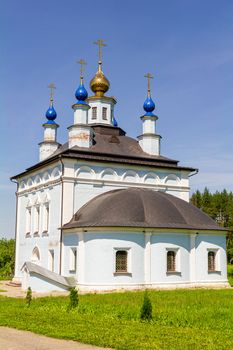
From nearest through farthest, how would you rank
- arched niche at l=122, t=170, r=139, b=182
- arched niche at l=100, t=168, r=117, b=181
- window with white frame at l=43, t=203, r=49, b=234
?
arched niche at l=100, t=168, r=117, b=181 < arched niche at l=122, t=170, r=139, b=182 < window with white frame at l=43, t=203, r=49, b=234

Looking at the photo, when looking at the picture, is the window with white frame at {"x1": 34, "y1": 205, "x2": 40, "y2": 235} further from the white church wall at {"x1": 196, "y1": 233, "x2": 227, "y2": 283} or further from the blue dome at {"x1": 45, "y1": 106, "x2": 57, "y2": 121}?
the white church wall at {"x1": 196, "y1": 233, "x2": 227, "y2": 283}

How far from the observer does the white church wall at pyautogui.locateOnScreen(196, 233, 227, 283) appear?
2086cm

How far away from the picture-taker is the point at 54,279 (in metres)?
19.6

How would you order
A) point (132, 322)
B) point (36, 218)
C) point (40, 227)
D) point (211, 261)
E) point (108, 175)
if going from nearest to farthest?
point (132, 322)
point (211, 261)
point (108, 175)
point (40, 227)
point (36, 218)

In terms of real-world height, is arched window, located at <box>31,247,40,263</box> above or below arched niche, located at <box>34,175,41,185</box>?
below

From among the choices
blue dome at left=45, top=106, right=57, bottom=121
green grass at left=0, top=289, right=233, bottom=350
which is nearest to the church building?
blue dome at left=45, top=106, right=57, bottom=121

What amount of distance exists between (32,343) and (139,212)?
40.5 feet

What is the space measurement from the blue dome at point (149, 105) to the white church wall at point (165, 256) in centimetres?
937

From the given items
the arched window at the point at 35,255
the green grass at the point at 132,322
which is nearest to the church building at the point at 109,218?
the arched window at the point at 35,255

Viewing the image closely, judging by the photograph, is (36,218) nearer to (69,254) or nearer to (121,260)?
(69,254)

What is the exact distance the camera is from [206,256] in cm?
2106

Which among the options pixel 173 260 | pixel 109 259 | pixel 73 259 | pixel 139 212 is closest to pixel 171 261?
pixel 173 260

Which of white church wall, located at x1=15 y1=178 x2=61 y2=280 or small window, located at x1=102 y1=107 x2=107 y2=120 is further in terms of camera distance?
small window, located at x1=102 y1=107 x2=107 y2=120

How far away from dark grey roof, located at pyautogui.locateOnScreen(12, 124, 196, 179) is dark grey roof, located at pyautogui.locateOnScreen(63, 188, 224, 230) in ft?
7.34
